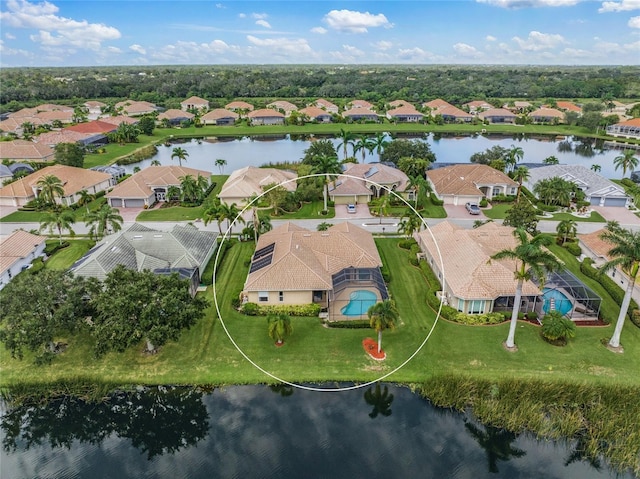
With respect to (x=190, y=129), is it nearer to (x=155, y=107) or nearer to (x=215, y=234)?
(x=155, y=107)

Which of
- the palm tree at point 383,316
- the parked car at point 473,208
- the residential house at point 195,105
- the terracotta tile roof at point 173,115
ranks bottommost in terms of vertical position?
the parked car at point 473,208

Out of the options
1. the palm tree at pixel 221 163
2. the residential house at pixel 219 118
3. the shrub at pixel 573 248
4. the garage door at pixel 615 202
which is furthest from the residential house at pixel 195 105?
the shrub at pixel 573 248

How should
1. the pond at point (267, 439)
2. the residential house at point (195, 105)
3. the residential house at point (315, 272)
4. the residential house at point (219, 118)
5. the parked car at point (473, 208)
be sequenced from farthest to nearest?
the residential house at point (195, 105) < the residential house at point (219, 118) < the parked car at point (473, 208) < the residential house at point (315, 272) < the pond at point (267, 439)

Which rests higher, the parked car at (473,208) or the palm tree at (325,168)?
the palm tree at (325,168)

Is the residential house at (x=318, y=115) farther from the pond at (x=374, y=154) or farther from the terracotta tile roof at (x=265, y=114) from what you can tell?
the pond at (x=374, y=154)

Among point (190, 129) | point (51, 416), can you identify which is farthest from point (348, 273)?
point (190, 129)
